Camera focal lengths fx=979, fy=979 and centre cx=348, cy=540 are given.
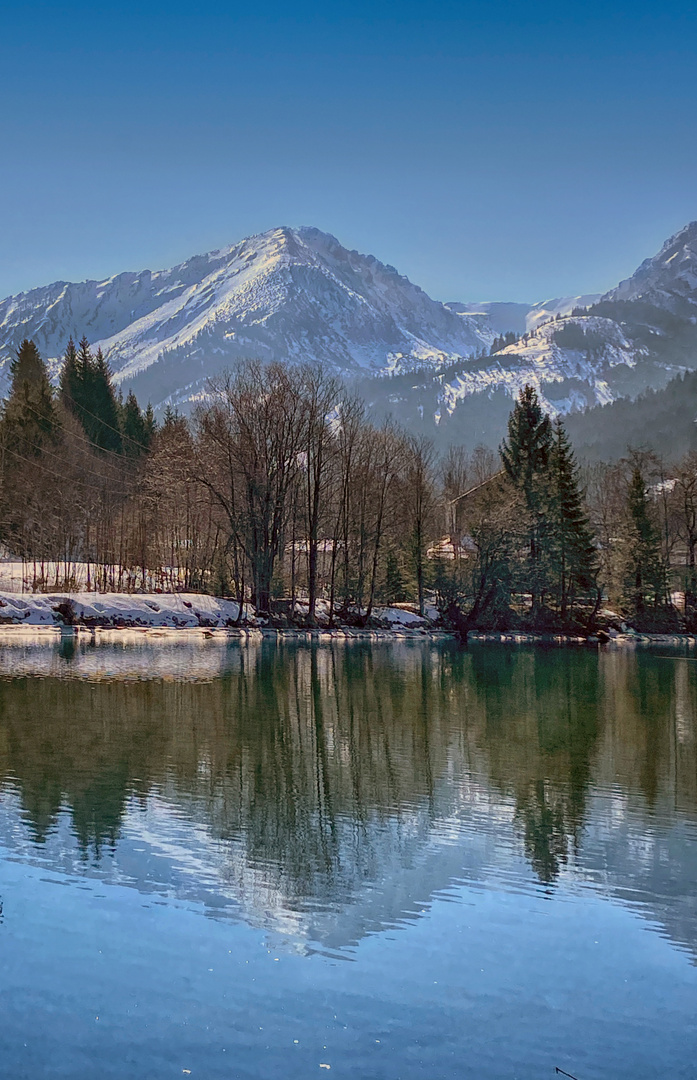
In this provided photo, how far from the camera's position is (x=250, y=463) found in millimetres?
56531

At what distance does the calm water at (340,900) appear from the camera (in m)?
6.61

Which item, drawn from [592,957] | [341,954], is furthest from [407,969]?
[592,957]

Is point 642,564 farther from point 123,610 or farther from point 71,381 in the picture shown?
point 71,381

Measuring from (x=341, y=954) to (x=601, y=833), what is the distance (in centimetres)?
563

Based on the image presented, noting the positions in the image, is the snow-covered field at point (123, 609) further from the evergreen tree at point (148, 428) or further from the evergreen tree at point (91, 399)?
the evergreen tree at point (148, 428)

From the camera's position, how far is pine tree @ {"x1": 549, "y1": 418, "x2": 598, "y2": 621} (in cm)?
6197

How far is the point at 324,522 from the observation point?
62750 mm

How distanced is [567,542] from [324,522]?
51.1 feet

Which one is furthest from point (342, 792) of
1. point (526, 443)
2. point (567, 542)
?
point (526, 443)

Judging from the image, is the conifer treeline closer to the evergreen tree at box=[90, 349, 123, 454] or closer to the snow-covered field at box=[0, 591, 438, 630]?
the snow-covered field at box=[0, 591, 438, 630]

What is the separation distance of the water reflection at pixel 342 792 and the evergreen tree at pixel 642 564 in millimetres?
35798

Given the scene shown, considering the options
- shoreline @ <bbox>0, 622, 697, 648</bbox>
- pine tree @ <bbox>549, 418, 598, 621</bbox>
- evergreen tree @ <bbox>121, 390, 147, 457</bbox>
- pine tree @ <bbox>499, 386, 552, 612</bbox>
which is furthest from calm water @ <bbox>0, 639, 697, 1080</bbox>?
evergreen tree @ <bbox>121, 390, 147, 457</bbox>

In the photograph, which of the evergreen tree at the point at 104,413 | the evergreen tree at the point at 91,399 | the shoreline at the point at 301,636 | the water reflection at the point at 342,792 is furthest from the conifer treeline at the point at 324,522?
the water reflection at the point at 342,792

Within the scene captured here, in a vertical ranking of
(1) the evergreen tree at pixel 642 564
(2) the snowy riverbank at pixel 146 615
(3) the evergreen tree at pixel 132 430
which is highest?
(3) the evergreen tree at pixel 132 430
